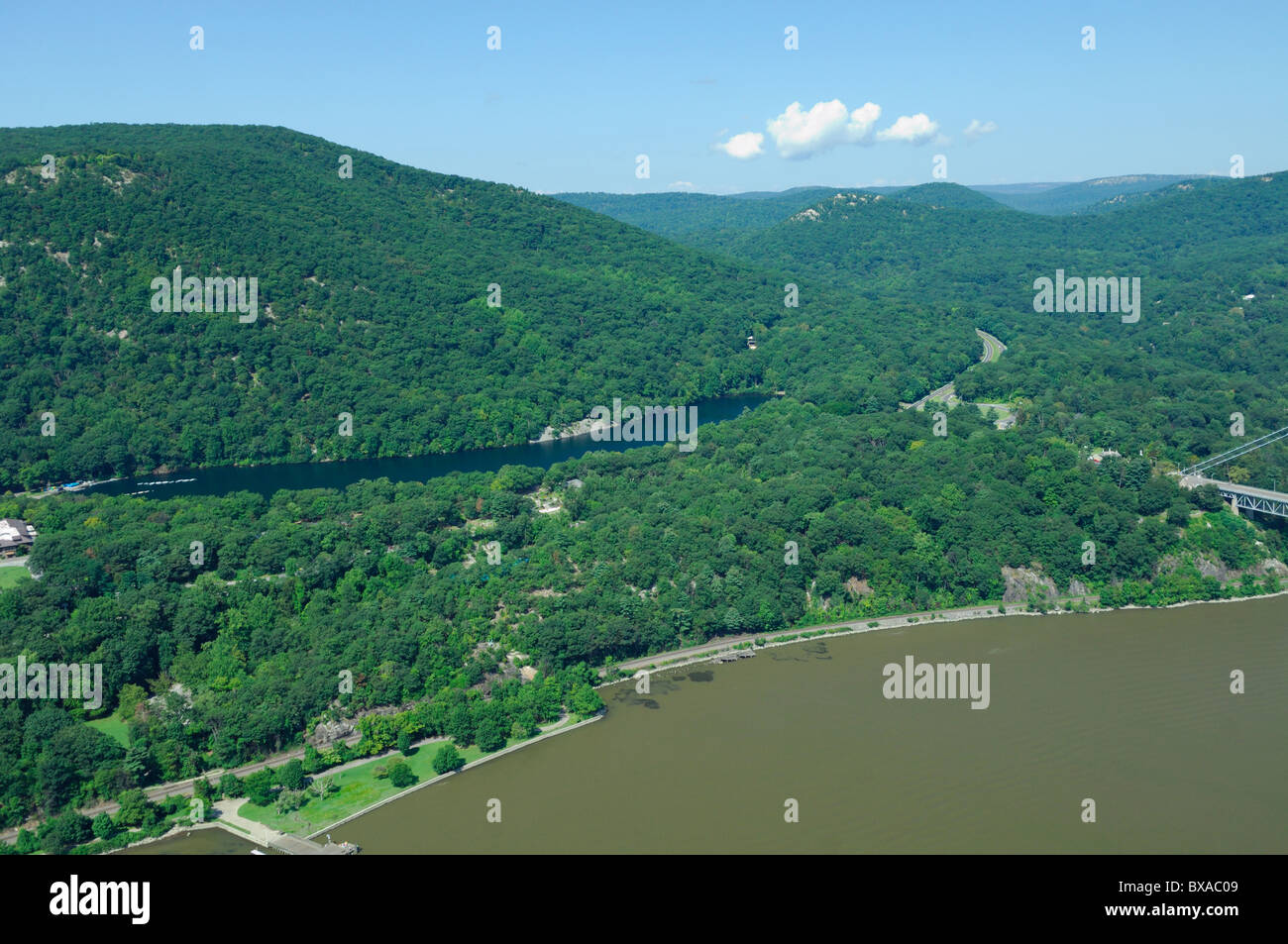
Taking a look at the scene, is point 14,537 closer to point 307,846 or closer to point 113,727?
point 113,727

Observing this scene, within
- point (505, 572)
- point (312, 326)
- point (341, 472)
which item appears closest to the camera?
point (505, 572)

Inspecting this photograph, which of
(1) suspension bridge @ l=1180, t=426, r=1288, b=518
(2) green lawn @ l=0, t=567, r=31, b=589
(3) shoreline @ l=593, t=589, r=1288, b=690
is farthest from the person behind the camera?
(1) suspension bridge @ l=1180, t=426, r=1288, b=518

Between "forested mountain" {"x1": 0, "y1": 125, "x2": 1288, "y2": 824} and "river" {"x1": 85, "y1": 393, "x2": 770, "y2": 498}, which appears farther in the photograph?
"river" {"x1": 85, "y1": 393, "x2": 770, "y2": 498}

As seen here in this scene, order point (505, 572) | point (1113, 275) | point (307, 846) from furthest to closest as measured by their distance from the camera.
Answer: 1. point (1113, 275)
2. point (505, 572)
3. point (307, 846)

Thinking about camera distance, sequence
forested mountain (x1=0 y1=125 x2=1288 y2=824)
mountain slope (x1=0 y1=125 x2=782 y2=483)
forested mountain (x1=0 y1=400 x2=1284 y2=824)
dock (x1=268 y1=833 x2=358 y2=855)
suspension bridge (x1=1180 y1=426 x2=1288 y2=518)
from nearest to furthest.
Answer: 1. dock (x1=268 y1=833 x2=358 y2=855)
2. forested mountain (x1=0 y1=400 x2=1284 y2=824)
3. forested mountain (x1=0 y1=125 x2=1288 y2=824)
4. suspension bridge (x1=1180 y1=426 x2=1288 y2=518)
5. mountain slope (x1=0 y1=125 x2=782 y2=483)

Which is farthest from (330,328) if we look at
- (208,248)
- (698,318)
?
(698,318)

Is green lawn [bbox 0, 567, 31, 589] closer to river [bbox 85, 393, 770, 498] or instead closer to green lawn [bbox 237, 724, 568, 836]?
river [bbox 85, 393, 770, 498]

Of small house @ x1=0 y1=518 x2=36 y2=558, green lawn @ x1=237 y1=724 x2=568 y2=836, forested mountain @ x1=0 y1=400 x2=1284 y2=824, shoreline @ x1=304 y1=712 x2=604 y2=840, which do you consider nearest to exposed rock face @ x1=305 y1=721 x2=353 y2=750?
forested mountain @ x1=0 y1=400 x2=1284 y2=824

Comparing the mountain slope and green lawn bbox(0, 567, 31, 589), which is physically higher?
the mountain slope

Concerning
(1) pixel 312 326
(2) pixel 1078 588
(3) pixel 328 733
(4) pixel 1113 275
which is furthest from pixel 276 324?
(4) pixel 1113 275
